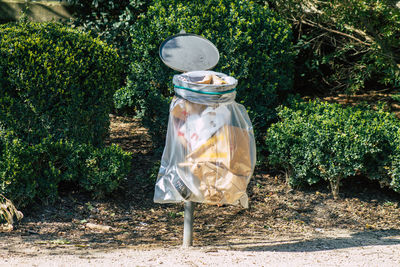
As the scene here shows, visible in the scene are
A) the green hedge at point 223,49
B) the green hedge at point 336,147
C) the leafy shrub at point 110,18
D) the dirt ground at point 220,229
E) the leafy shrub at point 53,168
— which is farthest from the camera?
the leafy shrub at point 110,18

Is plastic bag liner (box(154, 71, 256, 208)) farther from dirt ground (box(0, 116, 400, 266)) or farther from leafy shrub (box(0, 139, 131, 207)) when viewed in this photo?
leafy shrub (box(0, 139, 131, 207))

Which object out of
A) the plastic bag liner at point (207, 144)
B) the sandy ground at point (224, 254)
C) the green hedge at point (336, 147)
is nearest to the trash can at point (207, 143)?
the plastic bag liner at point (207, 144)

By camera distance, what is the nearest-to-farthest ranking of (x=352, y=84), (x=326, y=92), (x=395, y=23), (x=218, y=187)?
1. (x=218, y=187)
2. (x=395, y=23)
3. (x=352, y=84)
4. (x=326, y=92)

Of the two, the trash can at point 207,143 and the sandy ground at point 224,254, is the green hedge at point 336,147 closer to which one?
the sandy ground at point 224,254

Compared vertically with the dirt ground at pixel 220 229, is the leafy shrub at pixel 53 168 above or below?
above

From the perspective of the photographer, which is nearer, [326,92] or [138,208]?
[138,208]

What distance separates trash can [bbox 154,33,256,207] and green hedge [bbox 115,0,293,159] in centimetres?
185

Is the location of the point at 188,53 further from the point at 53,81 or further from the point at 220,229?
the point at 220,229

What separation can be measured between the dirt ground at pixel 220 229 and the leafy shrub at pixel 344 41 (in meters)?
1.80

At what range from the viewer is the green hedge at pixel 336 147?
17.4 ft

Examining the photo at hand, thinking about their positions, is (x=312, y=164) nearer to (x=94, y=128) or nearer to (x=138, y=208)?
(x=138, y=208)

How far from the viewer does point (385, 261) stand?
3.94m

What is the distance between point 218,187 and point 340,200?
92.4 inches

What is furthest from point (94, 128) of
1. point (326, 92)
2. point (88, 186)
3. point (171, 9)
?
point (326, 92)
